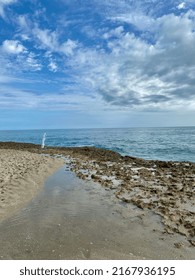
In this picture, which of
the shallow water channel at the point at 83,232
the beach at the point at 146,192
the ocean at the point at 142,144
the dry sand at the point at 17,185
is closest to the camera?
the shallow water channel at the point at 83,232

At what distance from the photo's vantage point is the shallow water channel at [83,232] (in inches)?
208

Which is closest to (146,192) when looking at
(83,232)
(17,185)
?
(83,232)

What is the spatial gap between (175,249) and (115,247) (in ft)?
4.94

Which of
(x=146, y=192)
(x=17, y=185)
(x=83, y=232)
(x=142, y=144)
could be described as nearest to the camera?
(x=83, y=232)

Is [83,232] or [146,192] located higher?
[146,192]

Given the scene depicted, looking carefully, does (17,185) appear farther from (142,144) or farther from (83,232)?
(142,144)

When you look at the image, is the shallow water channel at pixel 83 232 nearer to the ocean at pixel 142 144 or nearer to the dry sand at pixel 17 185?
the dry sand at pixel 17 185

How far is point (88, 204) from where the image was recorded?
346 inches

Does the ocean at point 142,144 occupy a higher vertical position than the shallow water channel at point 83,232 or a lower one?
higher

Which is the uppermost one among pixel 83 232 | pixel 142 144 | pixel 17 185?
pixel 142 144

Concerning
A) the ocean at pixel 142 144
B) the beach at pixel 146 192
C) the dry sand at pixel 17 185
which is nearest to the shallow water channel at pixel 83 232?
the beach at pixel 146 192

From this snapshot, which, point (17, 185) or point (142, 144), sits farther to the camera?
point (142, 144)

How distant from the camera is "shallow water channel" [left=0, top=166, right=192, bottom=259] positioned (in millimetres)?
5273

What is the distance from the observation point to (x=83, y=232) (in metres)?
6.35
